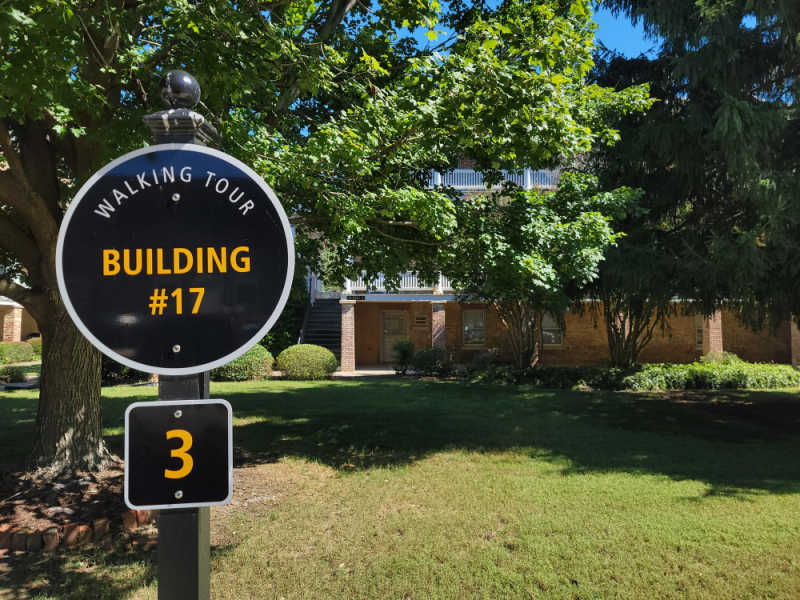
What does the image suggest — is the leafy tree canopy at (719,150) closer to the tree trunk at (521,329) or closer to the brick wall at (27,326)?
the tree trunk at (521,329)

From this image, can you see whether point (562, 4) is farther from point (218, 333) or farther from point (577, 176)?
point (218, 333)

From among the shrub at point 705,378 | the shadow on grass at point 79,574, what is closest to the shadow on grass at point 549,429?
the shrub at point 705,378

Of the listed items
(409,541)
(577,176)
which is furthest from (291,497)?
(577,176)

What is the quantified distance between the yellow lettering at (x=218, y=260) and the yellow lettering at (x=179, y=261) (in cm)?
4

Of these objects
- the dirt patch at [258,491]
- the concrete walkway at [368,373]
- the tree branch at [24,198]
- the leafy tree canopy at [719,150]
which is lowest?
the concrete walkway at [368,373]

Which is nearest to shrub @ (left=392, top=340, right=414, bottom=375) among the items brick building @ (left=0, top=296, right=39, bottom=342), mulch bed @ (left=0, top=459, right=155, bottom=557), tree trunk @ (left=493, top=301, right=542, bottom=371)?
tree trunk @ (left=493, top=301, right=542, bottom=371)

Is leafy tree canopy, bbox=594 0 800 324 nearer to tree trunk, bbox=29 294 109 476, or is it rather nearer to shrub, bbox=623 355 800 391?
shrub, bbox=623 355 800 391

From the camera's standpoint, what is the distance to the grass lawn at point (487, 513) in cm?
384

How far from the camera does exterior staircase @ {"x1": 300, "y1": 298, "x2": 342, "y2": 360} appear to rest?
70.0 ft

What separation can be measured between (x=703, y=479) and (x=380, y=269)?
15.2 feet

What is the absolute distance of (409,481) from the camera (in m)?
6.32

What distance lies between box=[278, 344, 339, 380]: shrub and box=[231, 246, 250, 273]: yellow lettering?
54.5 ft

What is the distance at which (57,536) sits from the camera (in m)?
4.50

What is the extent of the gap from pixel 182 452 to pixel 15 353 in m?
26.4
